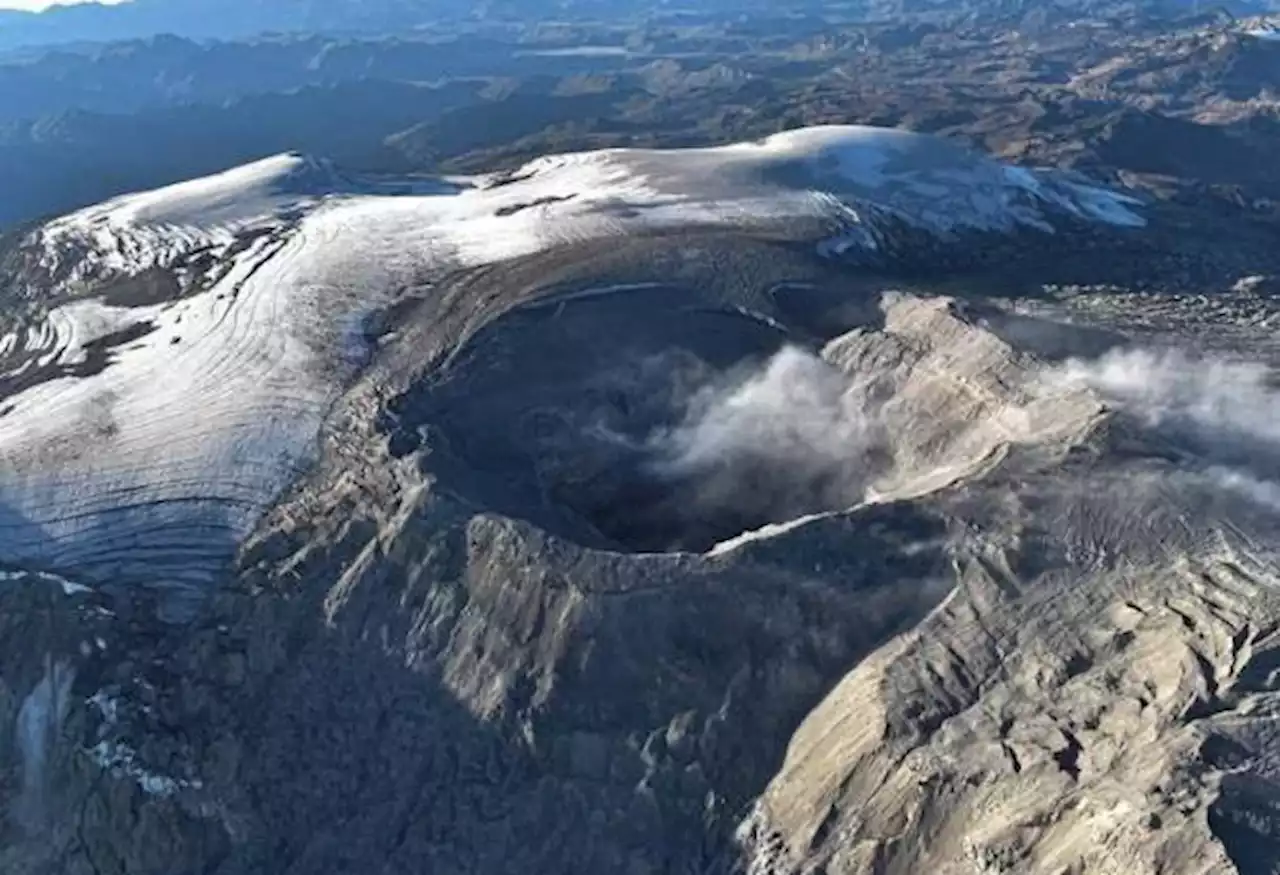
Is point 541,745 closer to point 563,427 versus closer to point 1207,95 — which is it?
point 563,427

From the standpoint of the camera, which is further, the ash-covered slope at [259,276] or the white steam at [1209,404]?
the ash-covered slope at [259,276]

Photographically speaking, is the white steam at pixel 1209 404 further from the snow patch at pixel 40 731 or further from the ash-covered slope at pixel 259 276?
the snow patch at pixel 40 731

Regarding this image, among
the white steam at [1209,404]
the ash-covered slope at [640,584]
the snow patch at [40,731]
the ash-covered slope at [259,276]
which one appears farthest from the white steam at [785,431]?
the snow patch at [40,731]

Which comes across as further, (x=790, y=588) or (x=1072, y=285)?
(x=1072, y=285)

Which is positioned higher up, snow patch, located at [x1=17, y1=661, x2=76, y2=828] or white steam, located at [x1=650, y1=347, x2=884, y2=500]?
white steam, located at [x1=650, y1=347, x2=884, y2=500]

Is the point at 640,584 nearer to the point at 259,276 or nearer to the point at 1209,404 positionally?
the point at 1209,404

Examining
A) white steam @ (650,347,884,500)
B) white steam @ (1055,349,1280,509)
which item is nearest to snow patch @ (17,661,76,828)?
white steam @ (650,347,884,500)

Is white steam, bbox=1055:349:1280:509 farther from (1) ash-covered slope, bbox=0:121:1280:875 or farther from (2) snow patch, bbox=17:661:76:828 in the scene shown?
(2) snow patch, bbox=17:661:76:828

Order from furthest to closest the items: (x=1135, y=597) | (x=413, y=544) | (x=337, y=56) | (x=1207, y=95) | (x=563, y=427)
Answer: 1. (x=337, y=56)
2. (x=1207, y=95)
3. (x=563, y=427)
4. (x=413, y=544)
5. (x=1135, y=597)

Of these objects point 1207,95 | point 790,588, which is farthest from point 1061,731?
point 1207,95
